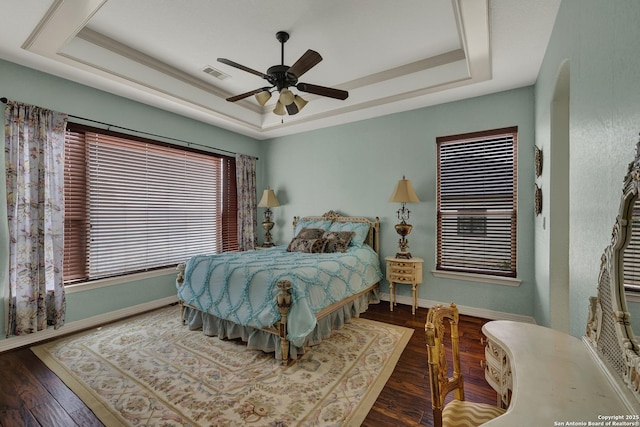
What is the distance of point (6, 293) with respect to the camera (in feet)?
8.91

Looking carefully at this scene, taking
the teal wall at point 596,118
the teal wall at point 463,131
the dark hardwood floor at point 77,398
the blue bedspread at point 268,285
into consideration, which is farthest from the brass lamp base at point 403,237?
the teal wall at point 596,118

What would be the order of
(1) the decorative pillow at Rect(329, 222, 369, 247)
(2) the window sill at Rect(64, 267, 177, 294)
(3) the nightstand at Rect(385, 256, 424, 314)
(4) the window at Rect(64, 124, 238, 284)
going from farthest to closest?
1. (1) the decorative pillow at Rect(329, 222, 369, 247)
2. (3) the nightstand at Rect(385, 256, 424, 314)
3. (4) the window at Rect(64, 124, 238, 284)
4. (2) the window sill at Rect(64, 267, 177, 294)

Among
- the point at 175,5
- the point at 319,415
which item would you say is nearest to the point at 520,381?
the point at 319,415

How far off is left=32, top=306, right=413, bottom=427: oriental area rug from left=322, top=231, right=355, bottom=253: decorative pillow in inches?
42.0

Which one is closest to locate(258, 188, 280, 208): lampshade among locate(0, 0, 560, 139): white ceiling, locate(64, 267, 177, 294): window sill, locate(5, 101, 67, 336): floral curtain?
locate(0, 0, 560, 139): white ceiling

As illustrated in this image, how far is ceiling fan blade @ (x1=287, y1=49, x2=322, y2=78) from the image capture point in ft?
7.27

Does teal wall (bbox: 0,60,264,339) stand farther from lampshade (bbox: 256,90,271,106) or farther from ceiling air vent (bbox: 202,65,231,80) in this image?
lampshade (bbox: 256,90,271,106)

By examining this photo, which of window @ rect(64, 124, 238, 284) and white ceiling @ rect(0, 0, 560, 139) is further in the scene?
window @ rect(64, 124, 238, 284)

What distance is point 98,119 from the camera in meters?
3.39

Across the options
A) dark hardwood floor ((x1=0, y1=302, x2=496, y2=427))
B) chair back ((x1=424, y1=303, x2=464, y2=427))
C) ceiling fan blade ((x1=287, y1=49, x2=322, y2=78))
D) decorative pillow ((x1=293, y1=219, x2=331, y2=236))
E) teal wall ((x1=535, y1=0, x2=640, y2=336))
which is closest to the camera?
teal wall ((x1=535, y1=0, x2=640, y2=336))

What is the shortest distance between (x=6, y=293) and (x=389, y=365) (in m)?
3.71

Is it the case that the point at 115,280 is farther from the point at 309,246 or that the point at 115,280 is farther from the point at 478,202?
the point at 478,202

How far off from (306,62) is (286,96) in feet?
1.29

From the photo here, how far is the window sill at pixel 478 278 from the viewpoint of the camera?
130 inches
